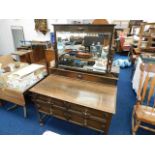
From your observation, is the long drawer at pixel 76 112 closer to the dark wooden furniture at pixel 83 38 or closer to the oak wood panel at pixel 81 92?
the oak wood panel at pixel 81 92

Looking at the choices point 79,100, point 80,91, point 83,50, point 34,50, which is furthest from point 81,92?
point 34,50

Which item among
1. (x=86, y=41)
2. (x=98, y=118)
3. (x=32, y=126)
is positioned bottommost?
(x=32, y=126)

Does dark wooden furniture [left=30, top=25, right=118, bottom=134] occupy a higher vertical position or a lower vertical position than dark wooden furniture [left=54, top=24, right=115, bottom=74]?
lower

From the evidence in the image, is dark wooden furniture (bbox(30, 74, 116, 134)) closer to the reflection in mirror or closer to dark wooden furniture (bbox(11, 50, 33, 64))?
the reflection in mirror

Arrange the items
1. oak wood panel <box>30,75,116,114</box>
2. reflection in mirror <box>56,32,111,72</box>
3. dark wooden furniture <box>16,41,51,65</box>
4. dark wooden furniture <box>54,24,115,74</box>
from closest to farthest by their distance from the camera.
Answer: oak wood panel <box>30,75,116,114</box> < dark wooden furniture <box>54,24,115,74</box> < reflection in mirror <box>56,32,111,72</box> < dark wooden furniture <box>16,41,51,65</box>

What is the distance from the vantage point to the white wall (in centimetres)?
416

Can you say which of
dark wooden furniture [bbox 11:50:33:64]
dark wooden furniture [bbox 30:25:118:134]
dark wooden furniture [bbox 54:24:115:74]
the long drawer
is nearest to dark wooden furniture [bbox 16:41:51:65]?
dark wooden furniture [bbox 11:50:33:64]

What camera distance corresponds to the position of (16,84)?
70.5 inches

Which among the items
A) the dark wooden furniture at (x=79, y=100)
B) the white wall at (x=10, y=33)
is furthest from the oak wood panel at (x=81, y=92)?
the white wall at (x=10, y=33)

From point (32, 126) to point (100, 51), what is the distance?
1406mm

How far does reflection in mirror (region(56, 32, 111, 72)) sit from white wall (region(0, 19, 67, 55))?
2545mm

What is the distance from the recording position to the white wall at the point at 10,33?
4163 millimetres
